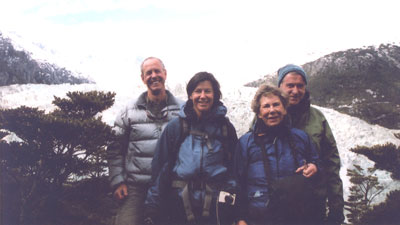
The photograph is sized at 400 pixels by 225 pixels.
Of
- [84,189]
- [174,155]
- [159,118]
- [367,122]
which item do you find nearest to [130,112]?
[159,118]

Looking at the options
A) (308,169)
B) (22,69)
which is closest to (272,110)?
(308,169)

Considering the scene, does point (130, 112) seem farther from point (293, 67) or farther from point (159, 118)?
point (293, 67)

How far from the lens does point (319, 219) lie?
280 centimetres

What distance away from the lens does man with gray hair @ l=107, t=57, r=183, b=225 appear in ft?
11.7

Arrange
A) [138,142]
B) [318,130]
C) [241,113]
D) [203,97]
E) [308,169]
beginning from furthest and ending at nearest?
[241,113]
[138,142]
[318,130]
[203,97]
[308,169]

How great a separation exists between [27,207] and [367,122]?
486 inches

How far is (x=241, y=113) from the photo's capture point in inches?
551

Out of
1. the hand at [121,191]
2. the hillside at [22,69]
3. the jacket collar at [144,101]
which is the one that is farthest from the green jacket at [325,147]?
the hillside at [22,69]

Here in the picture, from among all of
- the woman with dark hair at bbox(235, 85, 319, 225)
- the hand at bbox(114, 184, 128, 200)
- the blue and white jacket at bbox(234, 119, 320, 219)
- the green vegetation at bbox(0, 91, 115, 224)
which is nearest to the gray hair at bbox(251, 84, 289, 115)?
the woman with dark hair at bbox(235, 85, 319, 225)

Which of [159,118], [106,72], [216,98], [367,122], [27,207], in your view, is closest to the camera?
[216,98]

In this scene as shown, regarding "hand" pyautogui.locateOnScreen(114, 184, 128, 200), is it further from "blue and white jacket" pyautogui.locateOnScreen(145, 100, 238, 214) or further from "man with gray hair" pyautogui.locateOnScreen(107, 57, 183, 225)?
"blue and white jacket" pyautogui.locateOnScreen(145, 100, 238, 214)

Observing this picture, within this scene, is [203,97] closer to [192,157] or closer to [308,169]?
[192,157]

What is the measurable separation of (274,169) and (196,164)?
2.32 ft

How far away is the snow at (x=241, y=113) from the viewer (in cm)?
855
